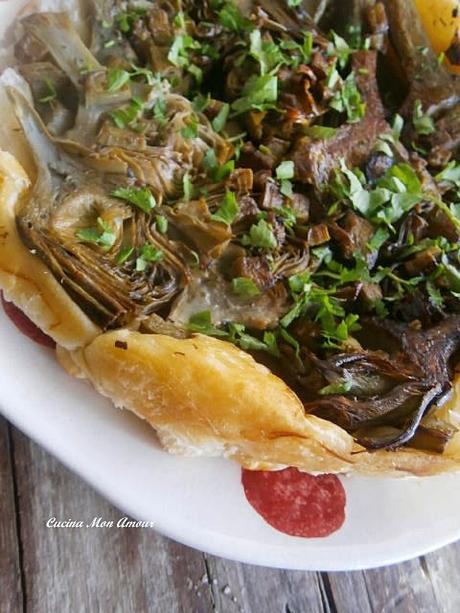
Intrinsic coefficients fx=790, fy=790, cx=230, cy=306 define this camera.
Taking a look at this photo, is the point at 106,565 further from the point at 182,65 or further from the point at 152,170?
the point at 182,65

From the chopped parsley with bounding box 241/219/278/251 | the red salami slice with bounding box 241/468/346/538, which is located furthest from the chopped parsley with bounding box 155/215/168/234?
the red salami slice with bounding box 241/468/346/538

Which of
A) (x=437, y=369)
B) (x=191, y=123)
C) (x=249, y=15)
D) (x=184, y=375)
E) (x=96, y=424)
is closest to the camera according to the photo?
(x=184, y=375)

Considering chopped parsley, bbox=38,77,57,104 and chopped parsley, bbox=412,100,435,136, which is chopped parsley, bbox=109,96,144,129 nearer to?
chopped parsley, bbox=38,77,57,104

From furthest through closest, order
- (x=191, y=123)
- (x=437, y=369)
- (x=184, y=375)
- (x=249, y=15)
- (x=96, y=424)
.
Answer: (x=249, y=15)
(x=191, y=123)
(x=437, y=369)
(x=96, y=424)
(x=184, y=375)

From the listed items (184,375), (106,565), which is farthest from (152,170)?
(106,565)

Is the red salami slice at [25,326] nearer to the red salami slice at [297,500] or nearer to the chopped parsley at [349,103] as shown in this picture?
the red salami slice at [297,500]

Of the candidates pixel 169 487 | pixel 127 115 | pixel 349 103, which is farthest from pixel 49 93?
pixel 169 487
